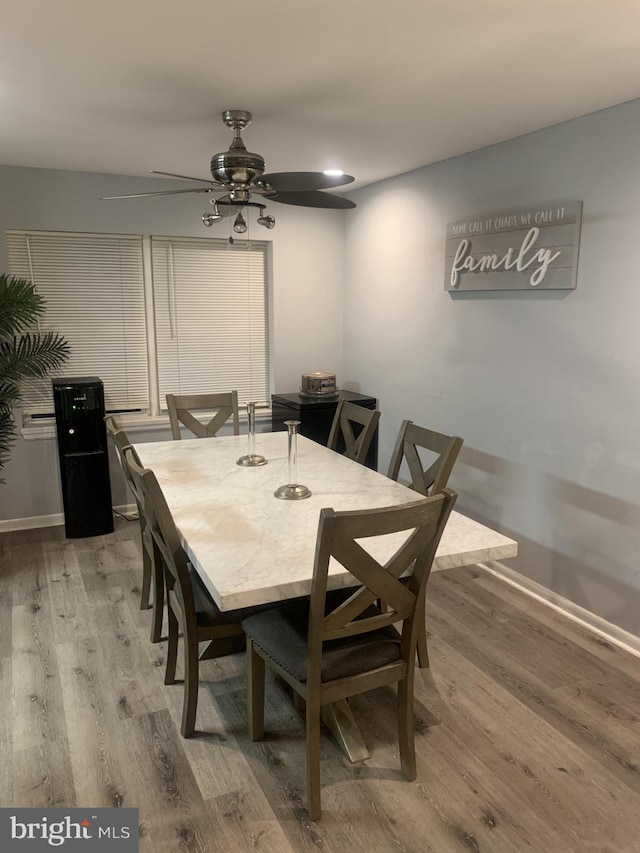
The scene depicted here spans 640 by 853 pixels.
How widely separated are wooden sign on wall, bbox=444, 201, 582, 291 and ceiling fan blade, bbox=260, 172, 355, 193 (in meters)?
1.19

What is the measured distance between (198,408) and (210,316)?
1183mm

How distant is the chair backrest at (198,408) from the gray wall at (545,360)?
1.26 metres


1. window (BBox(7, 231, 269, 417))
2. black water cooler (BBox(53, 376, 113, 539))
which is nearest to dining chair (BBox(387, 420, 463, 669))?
black water cooler (BBox(53, 376, 113, 539))

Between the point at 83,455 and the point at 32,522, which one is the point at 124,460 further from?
the point at 32,522

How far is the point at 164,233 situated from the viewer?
4391 mm

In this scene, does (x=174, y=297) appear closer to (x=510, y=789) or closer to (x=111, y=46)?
(x=111, y=46)

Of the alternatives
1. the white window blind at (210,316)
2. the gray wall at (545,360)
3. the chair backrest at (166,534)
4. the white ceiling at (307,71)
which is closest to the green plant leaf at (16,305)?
the white ceiling at (307,71)

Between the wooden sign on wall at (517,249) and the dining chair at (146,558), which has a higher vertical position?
the wooden sign on wall at (517,249)

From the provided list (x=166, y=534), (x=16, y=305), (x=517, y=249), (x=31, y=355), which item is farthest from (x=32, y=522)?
(x=517, y=249)

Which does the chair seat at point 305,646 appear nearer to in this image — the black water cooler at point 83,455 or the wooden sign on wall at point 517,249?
the wooden sign on wall at point 517,249

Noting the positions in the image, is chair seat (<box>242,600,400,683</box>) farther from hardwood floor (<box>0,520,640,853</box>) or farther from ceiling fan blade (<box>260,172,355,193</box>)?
ceiling fan blade (<box>260,172,355,193</box>)

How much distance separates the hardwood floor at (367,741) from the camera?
6.02 ft

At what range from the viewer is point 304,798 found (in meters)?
1.94

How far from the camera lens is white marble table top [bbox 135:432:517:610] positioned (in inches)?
69.2
